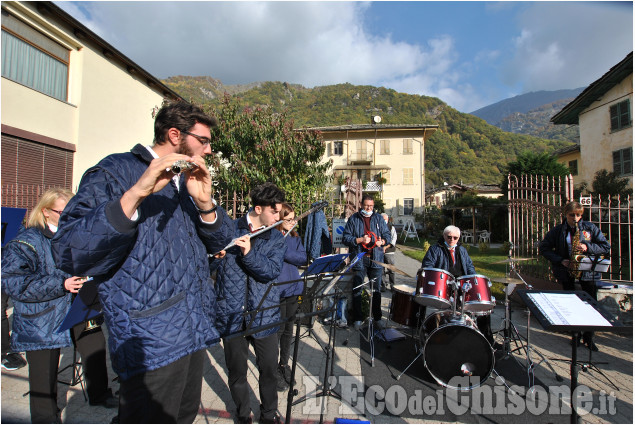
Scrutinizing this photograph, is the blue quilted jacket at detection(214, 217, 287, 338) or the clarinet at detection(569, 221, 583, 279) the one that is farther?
the clarinet at detection(569, 221, 583, 279)

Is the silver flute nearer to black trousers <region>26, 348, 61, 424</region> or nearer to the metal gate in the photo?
black trousers <region>26, 348, 61, 424</region>

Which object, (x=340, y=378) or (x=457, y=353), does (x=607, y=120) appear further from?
(x=340, y=378)

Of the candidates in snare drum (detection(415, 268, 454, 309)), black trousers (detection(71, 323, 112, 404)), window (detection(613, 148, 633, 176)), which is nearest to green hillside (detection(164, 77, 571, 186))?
window (detection(613, 148, 633, 176))

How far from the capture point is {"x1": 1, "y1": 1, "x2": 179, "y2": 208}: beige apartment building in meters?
9.66

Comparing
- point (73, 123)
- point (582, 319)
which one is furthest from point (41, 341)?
point (73, 123)

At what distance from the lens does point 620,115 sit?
18859 millimetres

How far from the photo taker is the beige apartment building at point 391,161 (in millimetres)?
37438

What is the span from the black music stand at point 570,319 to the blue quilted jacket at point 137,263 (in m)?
2.58

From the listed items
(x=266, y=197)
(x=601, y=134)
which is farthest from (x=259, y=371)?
(x=601, y=134)

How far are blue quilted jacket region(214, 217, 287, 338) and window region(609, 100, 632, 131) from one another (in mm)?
23192

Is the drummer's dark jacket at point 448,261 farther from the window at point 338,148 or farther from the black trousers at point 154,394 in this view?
the window at point 338,148

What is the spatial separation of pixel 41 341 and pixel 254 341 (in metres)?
1.72

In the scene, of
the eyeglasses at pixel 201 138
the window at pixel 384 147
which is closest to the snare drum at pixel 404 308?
the eyeglasses at pixel 201 138

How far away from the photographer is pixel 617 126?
1909 centimetres
